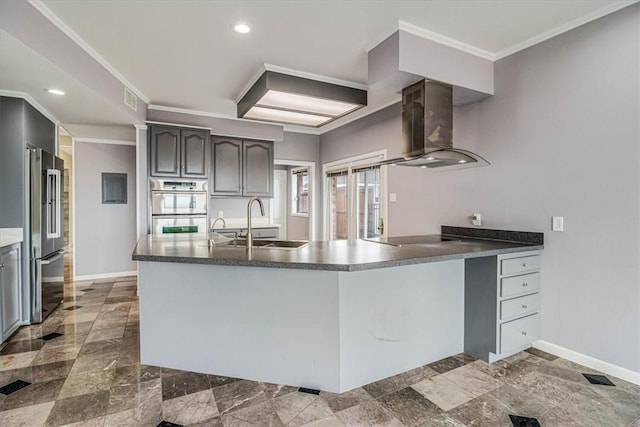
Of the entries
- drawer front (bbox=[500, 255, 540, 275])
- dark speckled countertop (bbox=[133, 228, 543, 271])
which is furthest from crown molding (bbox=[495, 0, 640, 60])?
drawer front (bbox=[500, 255, 540, 275])

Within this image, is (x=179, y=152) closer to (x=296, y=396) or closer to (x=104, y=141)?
(x=104, y=141)

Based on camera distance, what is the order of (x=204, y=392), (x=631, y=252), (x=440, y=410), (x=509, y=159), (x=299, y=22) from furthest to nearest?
(x=509, y=159) < (x=299, y=22) < (x=631, y=252) < (x=204, y=392) < (x=440, y=410)

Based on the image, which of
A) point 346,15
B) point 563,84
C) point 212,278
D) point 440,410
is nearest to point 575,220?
point 563,84

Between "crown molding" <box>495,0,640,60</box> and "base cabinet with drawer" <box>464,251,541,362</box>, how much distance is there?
1.74 meters

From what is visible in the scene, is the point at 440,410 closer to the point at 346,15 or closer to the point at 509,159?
the point at 509,159

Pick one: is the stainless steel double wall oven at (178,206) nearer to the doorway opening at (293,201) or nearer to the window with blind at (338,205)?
the doorway opening at (293,201)

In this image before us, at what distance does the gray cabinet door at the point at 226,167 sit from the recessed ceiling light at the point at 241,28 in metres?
2.56

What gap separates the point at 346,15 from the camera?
7.86 feet

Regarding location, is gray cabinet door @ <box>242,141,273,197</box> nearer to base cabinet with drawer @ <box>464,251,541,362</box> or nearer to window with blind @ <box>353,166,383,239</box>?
window with blind @ <box>353,166,383,239</box>

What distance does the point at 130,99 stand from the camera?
12.6 feet

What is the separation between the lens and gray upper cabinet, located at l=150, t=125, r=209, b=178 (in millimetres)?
4375

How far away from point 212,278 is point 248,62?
2080 millimetres

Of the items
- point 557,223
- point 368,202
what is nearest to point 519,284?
point 557,223

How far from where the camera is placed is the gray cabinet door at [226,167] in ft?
16.3
